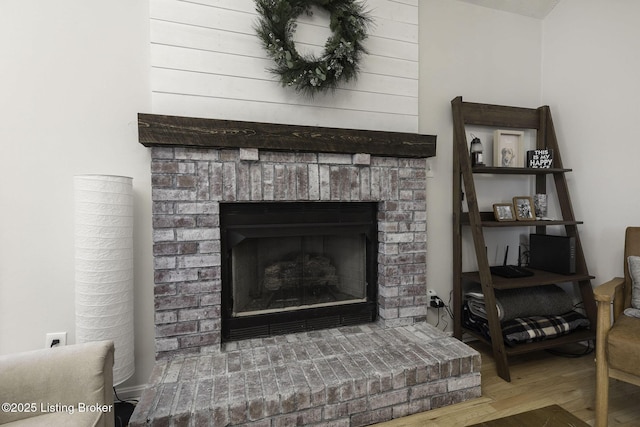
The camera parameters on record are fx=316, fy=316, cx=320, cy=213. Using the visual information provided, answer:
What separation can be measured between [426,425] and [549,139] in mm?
2166

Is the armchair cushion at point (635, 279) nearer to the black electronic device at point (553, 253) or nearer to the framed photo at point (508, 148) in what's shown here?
the black electronic device at point (553, 253)

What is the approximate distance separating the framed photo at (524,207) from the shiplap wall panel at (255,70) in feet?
3.14

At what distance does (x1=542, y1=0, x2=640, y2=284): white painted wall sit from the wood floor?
Answer: 2.24 ft

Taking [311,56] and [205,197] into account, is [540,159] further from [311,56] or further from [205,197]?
[205,197]

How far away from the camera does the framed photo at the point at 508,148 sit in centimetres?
231

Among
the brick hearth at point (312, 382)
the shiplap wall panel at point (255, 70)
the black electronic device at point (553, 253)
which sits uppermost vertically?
the shiplap wall panel at point (255, 70)

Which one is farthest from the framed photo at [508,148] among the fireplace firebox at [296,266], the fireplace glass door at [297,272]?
the fireplace glass door at [297,272]

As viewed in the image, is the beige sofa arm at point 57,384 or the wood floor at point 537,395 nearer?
the beige sofa arm at point 57,384

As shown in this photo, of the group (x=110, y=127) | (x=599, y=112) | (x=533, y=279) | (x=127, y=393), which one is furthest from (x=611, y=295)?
(x=110, y=127)

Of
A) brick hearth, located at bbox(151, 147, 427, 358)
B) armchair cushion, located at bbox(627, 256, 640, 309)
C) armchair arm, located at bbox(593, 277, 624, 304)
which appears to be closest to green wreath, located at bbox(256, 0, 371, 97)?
brick hearth, located at bbox(151, 147, 427, 358)

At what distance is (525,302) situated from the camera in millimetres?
2160

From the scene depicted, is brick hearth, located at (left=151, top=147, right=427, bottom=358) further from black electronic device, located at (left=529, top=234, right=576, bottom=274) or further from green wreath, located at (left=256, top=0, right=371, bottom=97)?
black electronic device, located at (left=529, top=234, right=576, bottom=274)

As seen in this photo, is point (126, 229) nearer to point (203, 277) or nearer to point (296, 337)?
point (203, 277)

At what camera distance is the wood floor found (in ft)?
5.15
